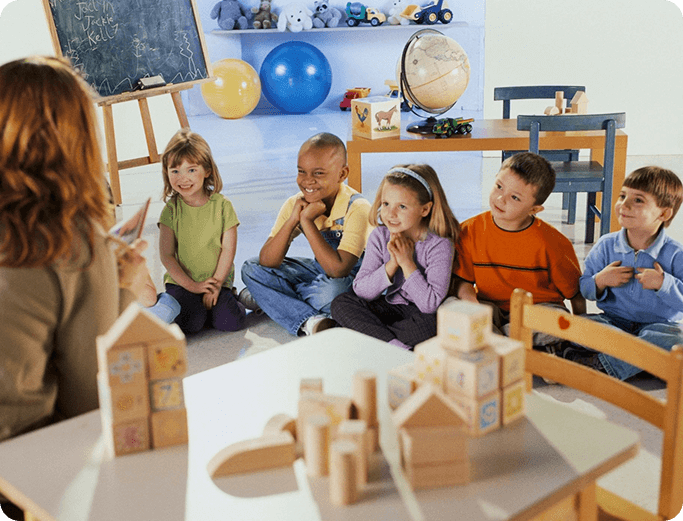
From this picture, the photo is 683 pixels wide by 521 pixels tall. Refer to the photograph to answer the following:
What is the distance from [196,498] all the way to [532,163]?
73.6 inches

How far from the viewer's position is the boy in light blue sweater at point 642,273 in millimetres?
2494

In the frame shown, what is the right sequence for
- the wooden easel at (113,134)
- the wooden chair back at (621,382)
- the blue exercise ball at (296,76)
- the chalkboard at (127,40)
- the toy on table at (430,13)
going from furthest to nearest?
the blue exercise ball at (296,76) → the toy on table at (430,13) → the wooden easel at (113,134) → the chalkboard at (127,40) → the wooden chair back at (621,382)

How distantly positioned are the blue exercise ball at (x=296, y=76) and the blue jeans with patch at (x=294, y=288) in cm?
629

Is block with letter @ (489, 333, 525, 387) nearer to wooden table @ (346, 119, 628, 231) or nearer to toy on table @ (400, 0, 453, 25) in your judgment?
wooden table @ (346, 119, 628, 231)

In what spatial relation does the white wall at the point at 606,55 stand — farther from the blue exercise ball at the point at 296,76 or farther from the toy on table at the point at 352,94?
the blue exercise ball at the point at 296,76

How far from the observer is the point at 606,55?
6.56 m

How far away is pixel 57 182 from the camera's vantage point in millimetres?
1354

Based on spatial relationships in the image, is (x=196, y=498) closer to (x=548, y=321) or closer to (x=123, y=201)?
(x=548, y=321)

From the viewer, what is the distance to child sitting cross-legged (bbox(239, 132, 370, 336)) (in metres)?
2.93

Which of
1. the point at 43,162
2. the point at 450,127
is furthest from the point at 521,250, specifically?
the point at 43,162

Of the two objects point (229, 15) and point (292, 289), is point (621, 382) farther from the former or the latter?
point (229, 15)

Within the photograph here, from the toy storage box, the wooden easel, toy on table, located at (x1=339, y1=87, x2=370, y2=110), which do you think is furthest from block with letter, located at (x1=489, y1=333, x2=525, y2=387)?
toy on table, located at (x1=339, y1=87, x2=370, y2=110)

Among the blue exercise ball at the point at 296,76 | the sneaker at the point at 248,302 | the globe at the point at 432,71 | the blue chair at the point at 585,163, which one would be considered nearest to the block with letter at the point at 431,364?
the sneaker at the point at 248,302

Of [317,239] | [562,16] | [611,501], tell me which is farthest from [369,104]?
[562,16]
